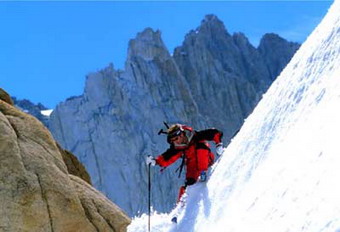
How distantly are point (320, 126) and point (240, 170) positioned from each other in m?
2.51

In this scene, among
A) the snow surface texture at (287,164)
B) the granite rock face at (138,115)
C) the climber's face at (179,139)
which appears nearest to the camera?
the snow surface texture at (287,164)

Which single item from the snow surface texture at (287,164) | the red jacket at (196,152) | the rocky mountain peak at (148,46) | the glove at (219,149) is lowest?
the snow surface texture at (287,164)

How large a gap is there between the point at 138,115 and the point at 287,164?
208 ft

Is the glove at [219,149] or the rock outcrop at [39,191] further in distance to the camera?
the glove at [219,149]

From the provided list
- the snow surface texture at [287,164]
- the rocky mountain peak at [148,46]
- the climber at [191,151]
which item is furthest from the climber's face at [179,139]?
the rocky mountain peak at [148,46]

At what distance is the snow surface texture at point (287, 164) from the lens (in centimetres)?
577

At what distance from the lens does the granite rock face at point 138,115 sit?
6769cm

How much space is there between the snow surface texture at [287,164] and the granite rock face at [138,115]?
2050 inches

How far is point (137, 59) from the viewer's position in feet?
240

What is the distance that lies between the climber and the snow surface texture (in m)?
0.78

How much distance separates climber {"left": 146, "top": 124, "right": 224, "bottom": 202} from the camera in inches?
446

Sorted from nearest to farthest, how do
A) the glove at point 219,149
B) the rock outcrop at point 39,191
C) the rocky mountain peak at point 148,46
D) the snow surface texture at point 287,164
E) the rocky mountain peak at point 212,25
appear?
1. the snow surface texture at point 287,164
2. the rock outcrop at point 39,191
3. the glove at point 219,149
4. the rocky mountain peak at point 148,46
5. the rocky mountain peak at point 212,25

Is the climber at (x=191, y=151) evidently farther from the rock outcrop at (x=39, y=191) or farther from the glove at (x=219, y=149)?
the rock outcrop at (x=39, y=191)

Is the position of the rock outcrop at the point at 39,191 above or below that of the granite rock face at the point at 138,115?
below
